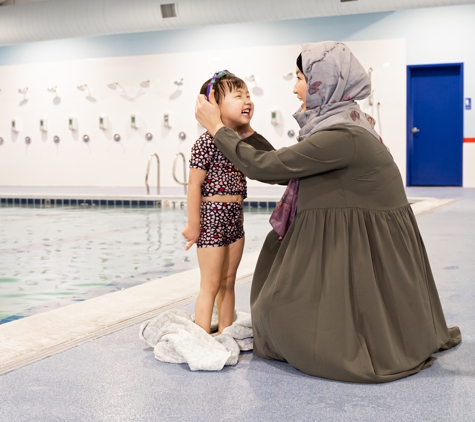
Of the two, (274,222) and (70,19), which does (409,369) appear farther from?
(70,19)

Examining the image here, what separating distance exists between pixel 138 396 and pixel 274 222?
704 millimetres

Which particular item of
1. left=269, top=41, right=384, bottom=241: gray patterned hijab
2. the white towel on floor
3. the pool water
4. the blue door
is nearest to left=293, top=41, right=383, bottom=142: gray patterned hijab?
left=269, top=41, right=384, bottom=241: gray patterned hijab

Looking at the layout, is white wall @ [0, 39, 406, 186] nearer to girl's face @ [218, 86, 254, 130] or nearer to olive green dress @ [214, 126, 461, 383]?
girl's face @ [218, 86, 254, 130]

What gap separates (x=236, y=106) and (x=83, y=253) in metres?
3.52

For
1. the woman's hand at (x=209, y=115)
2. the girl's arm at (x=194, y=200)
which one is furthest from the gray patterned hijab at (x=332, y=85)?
the girl's arm at (x=194, y=200)

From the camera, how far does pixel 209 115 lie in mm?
2191

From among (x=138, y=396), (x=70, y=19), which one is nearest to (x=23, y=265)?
(x=138, y=396)

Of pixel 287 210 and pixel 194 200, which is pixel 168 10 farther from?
pixel 287 210

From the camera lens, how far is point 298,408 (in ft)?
5.65

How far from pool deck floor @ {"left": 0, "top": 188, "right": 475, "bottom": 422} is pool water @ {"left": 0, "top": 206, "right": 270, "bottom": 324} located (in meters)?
1.49

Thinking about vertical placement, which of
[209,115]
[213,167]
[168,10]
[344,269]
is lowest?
[344,269]

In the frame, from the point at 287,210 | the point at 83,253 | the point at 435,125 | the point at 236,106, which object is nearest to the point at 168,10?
the point at 435,125

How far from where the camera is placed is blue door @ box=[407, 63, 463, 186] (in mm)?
11117

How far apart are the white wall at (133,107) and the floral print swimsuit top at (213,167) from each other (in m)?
9.36
